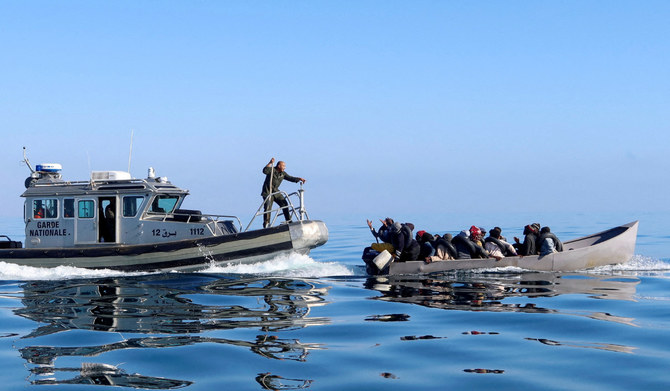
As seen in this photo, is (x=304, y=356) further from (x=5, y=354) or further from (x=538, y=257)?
(x=538, y=257)

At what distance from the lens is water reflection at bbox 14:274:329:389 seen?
9.21m

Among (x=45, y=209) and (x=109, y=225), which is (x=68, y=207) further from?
(x=109, y=225)

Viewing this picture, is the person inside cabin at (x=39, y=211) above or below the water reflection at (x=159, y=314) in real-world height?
above

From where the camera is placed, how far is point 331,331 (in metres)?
11.4

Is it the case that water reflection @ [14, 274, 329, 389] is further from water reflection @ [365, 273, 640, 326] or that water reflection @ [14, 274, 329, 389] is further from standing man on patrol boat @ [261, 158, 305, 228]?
standing man on patrol boat @ [261, 158, 305, 228]

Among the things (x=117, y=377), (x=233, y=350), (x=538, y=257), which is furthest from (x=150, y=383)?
(x=538, y=257)

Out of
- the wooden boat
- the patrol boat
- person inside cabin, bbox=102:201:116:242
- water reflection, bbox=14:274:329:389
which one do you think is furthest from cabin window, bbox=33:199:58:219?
the wooden boat

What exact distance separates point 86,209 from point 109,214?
2.35 ft

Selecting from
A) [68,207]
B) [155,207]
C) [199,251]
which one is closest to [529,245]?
[199,251]

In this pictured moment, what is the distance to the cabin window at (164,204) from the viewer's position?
1969 centimetres

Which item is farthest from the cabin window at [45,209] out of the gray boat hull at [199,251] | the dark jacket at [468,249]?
the dark jacket at [468,249]

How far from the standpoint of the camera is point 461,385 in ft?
27.3

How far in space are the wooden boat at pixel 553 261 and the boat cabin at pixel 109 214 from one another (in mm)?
5121

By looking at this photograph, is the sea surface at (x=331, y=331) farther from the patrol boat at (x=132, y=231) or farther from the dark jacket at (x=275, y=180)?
the dark jacket at (x=275, y=180)
